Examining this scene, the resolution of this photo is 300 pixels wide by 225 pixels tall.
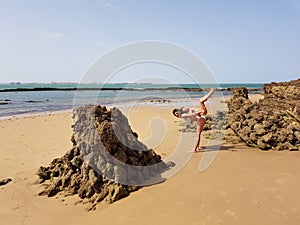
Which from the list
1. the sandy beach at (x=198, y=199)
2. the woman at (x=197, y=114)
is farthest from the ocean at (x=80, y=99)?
the sandy beach at (x=198, y=199)

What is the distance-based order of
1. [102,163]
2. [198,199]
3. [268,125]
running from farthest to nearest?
[268,125] → [102,163] → [198,199]

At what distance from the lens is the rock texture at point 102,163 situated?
17.0ft

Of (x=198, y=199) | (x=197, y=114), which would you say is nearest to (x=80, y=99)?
(x=197, y=114)

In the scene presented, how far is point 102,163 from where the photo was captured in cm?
537

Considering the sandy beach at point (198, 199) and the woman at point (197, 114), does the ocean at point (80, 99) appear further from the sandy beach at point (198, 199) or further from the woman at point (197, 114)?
the sandy beach at point (198, 199)

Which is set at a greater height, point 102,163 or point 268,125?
point 268,125

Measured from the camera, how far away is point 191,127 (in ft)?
35.2

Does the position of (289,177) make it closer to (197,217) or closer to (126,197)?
(197,217)

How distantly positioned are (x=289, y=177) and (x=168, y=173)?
249 centimetres

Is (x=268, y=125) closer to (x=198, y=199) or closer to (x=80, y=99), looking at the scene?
(x=198, y=199)

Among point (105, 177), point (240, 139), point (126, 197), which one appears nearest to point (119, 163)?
point (105, 177)

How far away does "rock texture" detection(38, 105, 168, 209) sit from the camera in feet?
17.0

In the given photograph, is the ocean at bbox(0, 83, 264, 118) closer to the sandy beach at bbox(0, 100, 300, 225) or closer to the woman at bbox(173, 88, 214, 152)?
the woman at bbox(173, 88, 214, 152)

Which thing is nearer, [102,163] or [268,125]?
[102,163]
